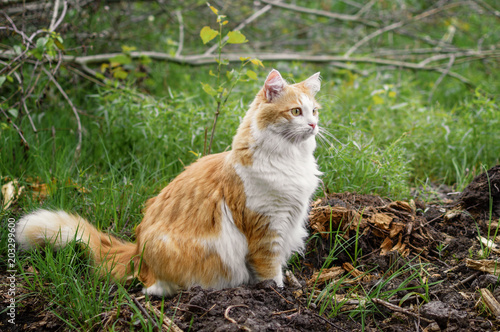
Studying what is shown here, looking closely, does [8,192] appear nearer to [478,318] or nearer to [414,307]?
[414,307]

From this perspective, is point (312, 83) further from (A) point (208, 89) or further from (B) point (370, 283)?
(B) point (370, 283)

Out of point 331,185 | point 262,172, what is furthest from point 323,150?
point 262,172

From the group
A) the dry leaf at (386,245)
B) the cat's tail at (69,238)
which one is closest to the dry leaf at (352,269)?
the dry leaf at (386,245)

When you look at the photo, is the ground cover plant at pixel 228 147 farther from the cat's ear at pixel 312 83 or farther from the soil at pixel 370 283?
the cat's ear at pixel 312 83

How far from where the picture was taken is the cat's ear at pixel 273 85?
2.52 meters

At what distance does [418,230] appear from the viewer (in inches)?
114

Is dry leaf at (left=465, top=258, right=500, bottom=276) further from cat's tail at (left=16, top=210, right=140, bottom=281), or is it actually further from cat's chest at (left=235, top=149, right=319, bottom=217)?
cat's tail at (left=16, top=210, right=140, bottom=281)

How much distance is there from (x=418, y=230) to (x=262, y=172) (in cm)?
124

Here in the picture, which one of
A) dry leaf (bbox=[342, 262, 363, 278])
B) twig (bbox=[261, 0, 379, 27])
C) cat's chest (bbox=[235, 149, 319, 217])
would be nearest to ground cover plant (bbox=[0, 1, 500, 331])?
dry leaf (bbox=[342, 262, 363, 278])

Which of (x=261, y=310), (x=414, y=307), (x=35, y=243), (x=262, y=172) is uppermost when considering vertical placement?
(x=262, y=172)

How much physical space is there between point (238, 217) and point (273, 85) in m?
0.84

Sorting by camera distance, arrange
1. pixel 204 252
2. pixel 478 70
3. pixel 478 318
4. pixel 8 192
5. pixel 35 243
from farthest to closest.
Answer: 1. pixel 478 70
2. pixel 8 192
3. pixel 35 243
4. pixel 204 252
5. pixel 478 318

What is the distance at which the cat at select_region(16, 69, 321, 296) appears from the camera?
8.18 feet

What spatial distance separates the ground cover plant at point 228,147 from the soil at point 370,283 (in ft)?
0.03
